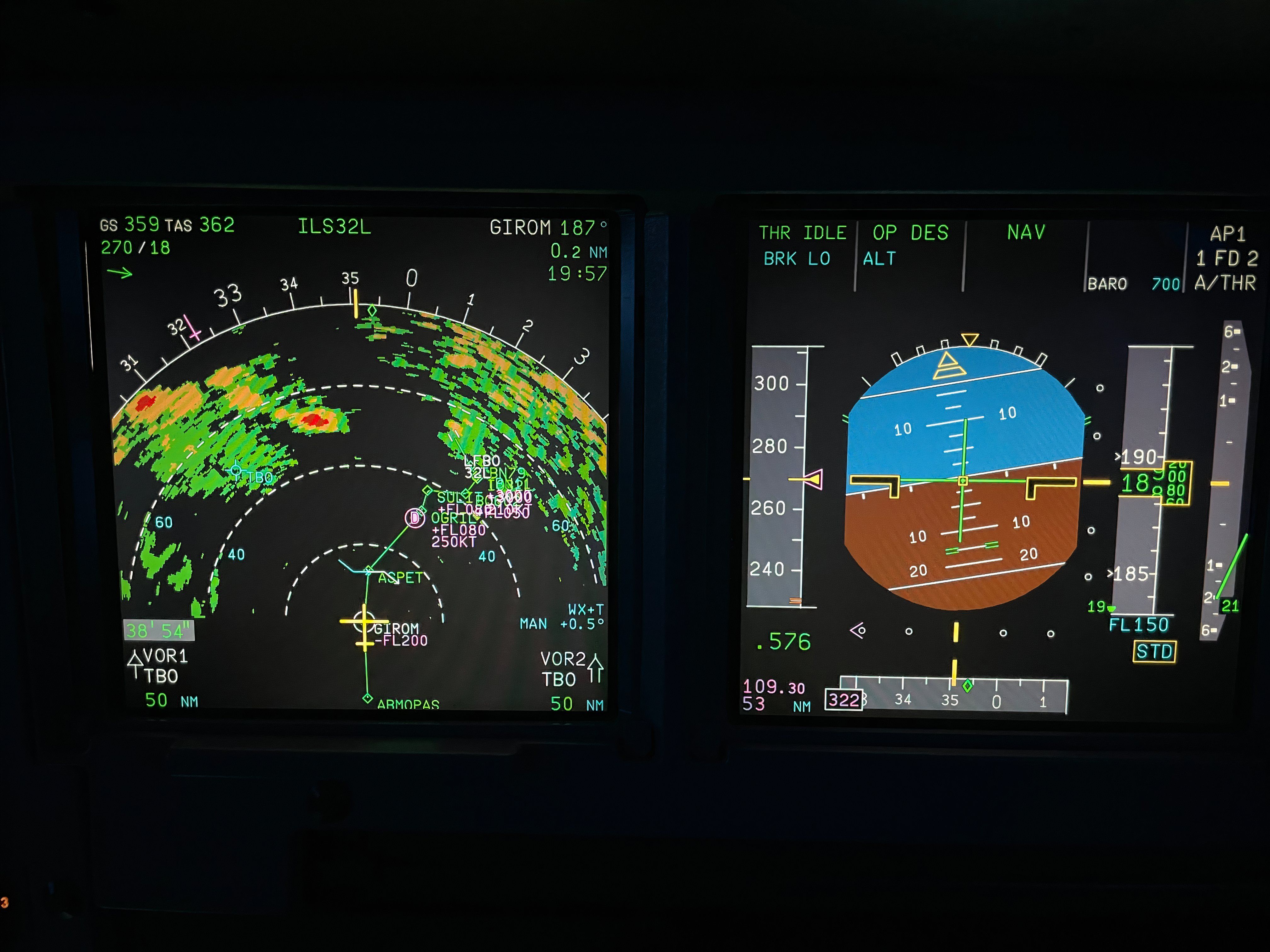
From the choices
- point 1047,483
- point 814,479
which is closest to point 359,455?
point 814,479

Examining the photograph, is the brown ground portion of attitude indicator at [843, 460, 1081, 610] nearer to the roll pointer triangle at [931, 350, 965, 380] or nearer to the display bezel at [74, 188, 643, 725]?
the roll pointer triangle at [931, 350, 965, 380]

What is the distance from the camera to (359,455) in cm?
108

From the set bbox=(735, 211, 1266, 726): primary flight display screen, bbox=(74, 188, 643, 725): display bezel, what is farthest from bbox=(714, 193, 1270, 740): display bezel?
bbox=(74, 188, 643, 725): display bezel

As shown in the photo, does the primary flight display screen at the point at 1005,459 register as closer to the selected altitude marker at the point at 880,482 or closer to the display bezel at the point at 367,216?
the selected altitude marker at the point at 880,482

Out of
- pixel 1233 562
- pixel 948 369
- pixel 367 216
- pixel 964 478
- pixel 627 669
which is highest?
pixel 367 216

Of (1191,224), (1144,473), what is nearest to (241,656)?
(1144,473)

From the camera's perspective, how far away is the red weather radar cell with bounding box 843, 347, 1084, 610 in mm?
1053

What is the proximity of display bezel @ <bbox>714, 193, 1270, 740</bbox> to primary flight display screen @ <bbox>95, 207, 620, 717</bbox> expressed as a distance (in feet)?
0.49

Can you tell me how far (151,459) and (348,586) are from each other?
283 millimetres

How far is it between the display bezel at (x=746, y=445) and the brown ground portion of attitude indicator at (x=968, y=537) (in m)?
0.15

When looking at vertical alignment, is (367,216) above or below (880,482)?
above

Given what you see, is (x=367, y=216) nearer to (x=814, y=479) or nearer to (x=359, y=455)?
(x=359, y=455)

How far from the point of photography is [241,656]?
1.12 meters

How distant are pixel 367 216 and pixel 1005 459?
0.80 m
